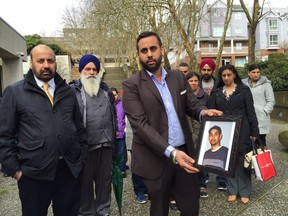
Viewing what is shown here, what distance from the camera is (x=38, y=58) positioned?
108 inches

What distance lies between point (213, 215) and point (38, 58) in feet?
9.49

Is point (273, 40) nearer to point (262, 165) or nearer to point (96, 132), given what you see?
point (262, 165)

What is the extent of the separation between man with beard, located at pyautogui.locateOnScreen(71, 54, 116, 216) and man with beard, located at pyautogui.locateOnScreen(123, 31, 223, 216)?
47.1 inches

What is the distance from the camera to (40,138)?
2.60 metres

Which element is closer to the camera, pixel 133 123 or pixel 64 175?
pixel 133 123

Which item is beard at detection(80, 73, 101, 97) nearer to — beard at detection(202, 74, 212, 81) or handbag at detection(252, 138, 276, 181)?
beard at detection(202, 74, 212, 81)

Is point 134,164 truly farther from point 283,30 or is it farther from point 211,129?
point 283,30

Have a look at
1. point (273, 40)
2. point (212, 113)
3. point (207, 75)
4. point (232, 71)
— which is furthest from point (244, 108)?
point (273, 40)

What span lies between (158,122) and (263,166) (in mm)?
1997

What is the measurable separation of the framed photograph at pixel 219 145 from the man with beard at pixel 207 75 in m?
2.64

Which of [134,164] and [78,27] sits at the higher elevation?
[78,27]

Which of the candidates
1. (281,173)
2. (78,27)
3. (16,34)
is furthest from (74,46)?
(281,173)

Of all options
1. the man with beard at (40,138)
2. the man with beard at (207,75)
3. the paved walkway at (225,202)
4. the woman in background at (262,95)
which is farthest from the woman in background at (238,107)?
the man with beard at (40,138)

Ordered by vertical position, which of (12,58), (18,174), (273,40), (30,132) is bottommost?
(18,174)
